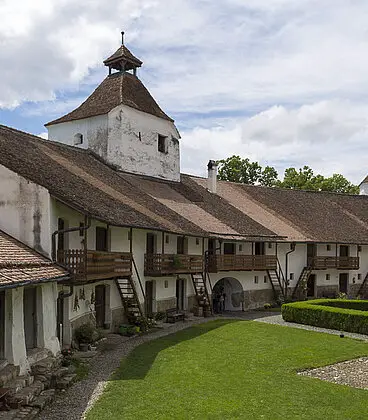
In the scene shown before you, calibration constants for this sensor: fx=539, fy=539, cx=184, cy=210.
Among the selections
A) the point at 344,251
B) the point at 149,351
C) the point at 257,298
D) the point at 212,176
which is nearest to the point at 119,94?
the point at 212,176

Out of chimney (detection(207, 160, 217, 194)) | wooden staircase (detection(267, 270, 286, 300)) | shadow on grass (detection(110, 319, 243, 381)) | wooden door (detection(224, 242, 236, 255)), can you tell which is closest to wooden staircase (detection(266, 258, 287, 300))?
wooden staircase (detection(267, 270, 286, 300))

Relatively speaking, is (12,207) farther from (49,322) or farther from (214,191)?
(214,191)

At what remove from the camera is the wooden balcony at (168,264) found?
26.4 meters

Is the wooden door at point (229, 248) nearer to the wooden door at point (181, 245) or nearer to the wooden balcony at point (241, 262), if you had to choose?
the wooden balcony at point (241, 262)

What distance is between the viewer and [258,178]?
64.0 metres

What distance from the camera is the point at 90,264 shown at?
1900 centimetres

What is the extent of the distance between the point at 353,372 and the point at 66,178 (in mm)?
13255

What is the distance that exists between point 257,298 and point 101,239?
15.7m

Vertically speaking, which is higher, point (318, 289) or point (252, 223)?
point (252, 223)

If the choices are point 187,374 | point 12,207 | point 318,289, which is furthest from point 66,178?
point 318,289

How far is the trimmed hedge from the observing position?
26.4 m

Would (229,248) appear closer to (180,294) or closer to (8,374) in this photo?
(180,294)

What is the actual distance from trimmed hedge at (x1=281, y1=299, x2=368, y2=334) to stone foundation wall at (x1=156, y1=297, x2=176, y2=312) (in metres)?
6.01

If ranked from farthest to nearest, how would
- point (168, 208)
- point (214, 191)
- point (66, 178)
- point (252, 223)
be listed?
point (214, 191)
point (252, 223)
point (168, 208)
point (66, 178)
